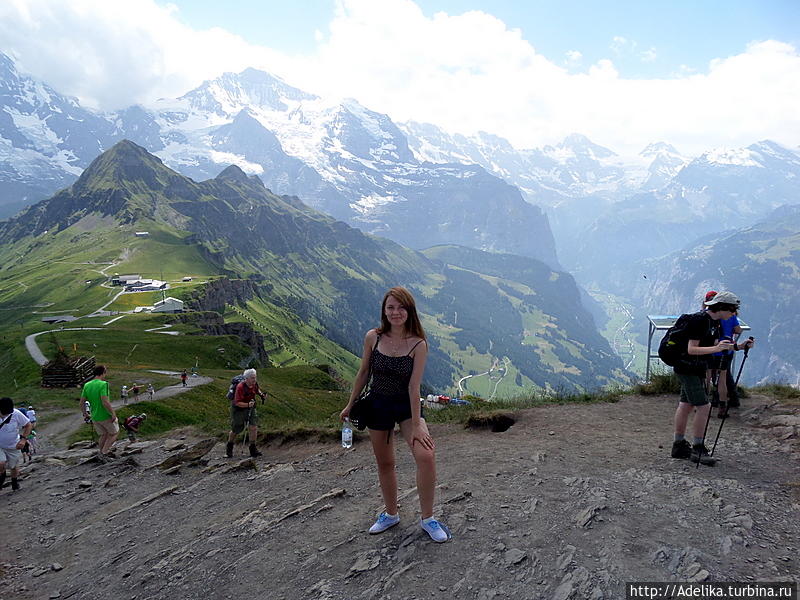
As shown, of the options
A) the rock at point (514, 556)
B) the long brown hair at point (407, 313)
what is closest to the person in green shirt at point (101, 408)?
the long brown hair at point (407, 313)

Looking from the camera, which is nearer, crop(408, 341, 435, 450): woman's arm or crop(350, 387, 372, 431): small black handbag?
crop(408, 341, 435, 450): woman's arm

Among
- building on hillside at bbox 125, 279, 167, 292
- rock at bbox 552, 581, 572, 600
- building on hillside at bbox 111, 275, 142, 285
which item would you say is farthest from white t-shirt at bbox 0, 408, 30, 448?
building on hillside at bbox 111, 275, 142, 285

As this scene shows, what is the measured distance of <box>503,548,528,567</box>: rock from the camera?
6.67 meters

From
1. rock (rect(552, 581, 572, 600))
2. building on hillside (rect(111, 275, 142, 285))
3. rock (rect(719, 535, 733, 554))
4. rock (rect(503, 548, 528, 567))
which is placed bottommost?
rock (rect(719, 535, 733, 554))

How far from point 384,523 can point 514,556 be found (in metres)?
2.19

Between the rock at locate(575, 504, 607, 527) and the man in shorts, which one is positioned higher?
the man in shorts

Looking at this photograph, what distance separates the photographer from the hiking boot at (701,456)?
9930mm

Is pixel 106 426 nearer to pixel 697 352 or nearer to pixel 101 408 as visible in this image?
pixel 101 408

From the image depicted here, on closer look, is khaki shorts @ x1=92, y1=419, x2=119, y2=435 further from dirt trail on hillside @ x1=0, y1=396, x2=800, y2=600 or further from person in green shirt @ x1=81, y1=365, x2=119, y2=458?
dirt trail on hillside @ x1=0, y1=396, x2=800, y2=600

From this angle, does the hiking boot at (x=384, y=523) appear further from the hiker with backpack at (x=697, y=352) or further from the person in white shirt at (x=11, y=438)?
the person in white shirt at (x=11, y=438)

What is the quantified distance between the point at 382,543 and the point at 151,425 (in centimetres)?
2936

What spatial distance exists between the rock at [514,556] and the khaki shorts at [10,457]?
621 inches

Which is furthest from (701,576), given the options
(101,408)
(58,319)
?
(58,319)

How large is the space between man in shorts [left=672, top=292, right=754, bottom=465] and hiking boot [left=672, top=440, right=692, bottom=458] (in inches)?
6.2
